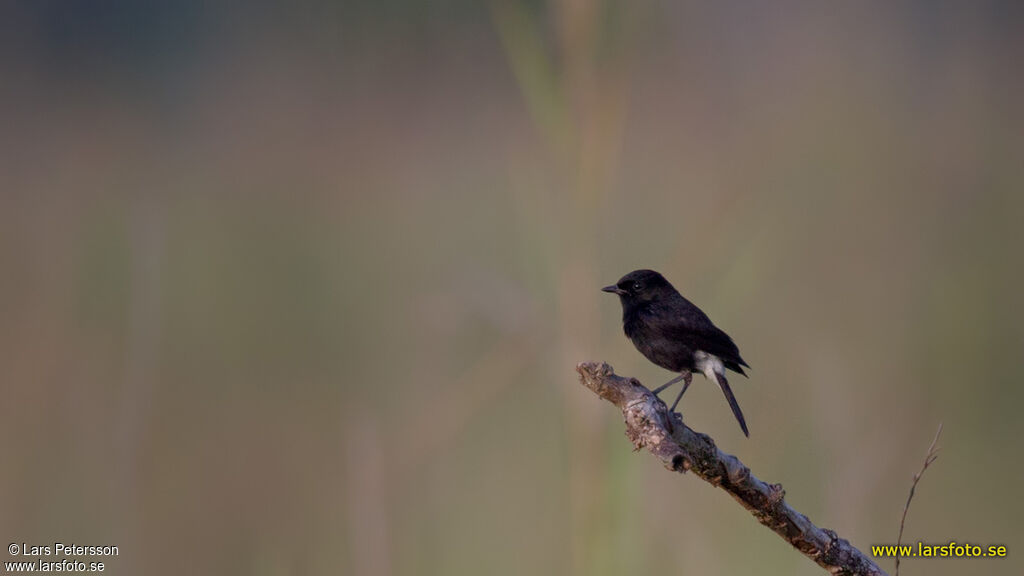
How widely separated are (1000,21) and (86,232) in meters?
6.09

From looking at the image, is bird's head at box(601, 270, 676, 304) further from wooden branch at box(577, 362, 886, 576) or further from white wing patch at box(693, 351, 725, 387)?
wooden branch at box(577, 362, 886, 576)

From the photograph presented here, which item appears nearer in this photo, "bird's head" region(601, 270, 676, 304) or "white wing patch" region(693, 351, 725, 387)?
"white wing patch" region(693, 351, 725, 387)

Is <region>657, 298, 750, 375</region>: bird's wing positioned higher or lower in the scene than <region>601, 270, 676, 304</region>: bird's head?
lower

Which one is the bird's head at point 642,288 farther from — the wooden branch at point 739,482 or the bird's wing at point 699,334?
the wooden branch at point 739,482

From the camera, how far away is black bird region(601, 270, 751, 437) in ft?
8.73

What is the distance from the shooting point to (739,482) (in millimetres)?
1737

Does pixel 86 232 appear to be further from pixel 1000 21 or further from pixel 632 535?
pixel 1000 21

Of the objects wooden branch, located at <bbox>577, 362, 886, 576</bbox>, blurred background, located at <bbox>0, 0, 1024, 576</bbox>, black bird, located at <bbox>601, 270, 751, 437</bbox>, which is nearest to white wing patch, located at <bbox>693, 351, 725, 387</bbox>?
black bird, located at <bbox>601, 270, 751, 437</bbox>

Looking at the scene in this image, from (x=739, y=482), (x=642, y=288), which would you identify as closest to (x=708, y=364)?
(x=642, y=288)

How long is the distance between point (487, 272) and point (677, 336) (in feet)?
5.66

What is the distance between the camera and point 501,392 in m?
5.09

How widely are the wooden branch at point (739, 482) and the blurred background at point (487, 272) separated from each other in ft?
2.12

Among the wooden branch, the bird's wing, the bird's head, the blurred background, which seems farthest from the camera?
the blurred background

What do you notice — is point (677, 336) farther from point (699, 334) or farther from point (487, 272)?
point (487, 272)
